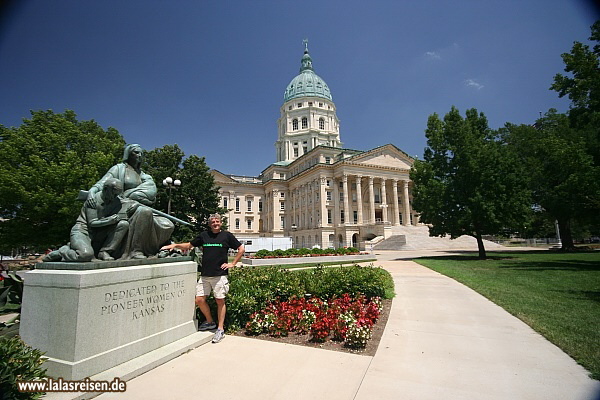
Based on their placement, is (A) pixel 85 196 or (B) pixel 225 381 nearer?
(B) pixel 225 381

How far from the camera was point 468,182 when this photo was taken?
25250 mm

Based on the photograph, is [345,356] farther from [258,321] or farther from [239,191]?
[239,191]

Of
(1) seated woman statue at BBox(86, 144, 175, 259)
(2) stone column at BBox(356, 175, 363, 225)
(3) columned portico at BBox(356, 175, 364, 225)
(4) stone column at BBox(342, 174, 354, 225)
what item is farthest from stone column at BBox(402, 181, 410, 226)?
(1) seated woman statue at BBox(86, 144, 175, 259)

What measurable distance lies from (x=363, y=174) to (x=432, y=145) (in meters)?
28.9

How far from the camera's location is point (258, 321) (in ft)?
18.9

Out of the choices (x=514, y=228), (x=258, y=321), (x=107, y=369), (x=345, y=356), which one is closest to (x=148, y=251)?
(x=107, y=369)

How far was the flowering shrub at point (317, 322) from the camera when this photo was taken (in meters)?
4.97

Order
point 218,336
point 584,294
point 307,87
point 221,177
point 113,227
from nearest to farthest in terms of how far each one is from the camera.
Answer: point 113,227, point 218,336, point 584,294, point 221,177, point 307,87

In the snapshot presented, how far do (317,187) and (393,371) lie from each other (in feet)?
182

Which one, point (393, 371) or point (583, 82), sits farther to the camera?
point (583, 82)

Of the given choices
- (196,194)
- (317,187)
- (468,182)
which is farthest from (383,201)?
(196,194)

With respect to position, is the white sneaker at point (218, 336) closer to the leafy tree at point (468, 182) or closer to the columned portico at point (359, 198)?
the leafy tree at point (468, 182)

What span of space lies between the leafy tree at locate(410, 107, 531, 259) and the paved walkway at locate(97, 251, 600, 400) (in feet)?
69.6

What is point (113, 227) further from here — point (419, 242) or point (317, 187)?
point (317, 187)
